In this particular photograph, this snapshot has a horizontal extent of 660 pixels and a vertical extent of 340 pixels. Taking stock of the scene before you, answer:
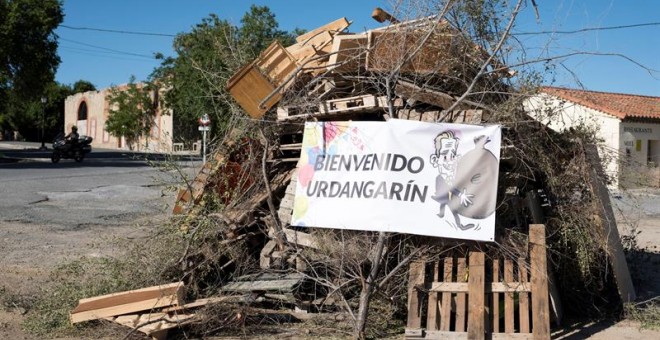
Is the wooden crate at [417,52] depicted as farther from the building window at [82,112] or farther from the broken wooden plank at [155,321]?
the building window at [82,112]

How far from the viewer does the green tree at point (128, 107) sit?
5496 cm

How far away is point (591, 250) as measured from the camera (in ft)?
21.3

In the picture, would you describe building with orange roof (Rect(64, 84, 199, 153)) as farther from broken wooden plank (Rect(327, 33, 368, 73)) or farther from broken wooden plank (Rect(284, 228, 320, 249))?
broken wooden plank (Rect(284, 228, 320, 249))

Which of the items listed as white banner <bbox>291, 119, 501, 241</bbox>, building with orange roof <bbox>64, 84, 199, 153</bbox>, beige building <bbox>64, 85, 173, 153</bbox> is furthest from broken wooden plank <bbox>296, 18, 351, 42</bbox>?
beige building <bbox>64, 85, 173, 153</bbox>

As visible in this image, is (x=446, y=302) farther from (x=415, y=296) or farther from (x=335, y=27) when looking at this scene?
(x=335, y=27)

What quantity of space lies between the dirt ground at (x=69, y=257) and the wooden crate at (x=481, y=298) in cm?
62

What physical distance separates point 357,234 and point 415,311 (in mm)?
881

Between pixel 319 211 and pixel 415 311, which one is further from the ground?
pixel 319 211

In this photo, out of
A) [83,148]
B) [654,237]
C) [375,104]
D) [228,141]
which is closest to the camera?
[375,104]

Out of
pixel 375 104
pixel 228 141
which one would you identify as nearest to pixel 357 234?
pixel 375 104

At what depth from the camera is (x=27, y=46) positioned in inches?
1282

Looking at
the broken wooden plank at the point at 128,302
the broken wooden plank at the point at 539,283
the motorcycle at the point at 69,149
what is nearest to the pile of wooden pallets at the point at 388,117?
the broken wooden plank at the point at 539,283

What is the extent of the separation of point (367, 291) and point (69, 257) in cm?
505

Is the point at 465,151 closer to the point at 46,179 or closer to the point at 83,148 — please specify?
the point at 46,179
